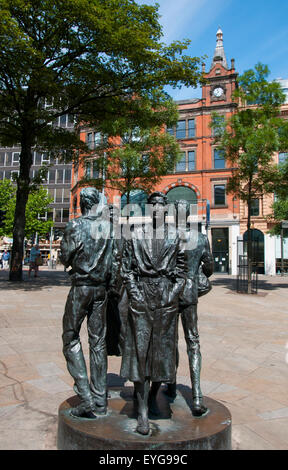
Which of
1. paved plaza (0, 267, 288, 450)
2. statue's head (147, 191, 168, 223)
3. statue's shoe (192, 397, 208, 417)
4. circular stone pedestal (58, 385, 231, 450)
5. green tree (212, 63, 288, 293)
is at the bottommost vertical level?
paved plaza (0, 267, 288, 450)

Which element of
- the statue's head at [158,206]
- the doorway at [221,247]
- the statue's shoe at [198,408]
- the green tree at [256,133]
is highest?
the green tree at [256,133]

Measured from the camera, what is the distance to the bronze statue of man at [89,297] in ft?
10.2

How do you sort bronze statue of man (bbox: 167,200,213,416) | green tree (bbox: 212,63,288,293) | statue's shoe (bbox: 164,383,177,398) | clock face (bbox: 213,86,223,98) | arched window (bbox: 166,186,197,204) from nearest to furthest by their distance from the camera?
bronze statue of man (bbox: 167,200,213,416), statue's shoe (bbox: 164,383,177,398), green tree (bbox: 212,63,288,293), arched window (bbox: 166,186,197,204), clock face (bbox: 213,86,223,98)

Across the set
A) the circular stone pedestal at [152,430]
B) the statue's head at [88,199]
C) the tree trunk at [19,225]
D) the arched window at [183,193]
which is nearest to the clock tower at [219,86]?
the arched window at [183,193]

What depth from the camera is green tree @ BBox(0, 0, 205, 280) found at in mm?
12141

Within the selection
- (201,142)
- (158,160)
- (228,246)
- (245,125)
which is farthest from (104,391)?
(201,142)

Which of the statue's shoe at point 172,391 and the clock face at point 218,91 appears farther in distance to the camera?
the clock face at point 218,91

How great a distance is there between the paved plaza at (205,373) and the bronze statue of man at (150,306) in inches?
37.0

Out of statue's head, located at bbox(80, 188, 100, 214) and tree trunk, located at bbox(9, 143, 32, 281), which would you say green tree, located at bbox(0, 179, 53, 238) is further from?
statue's head, located at bbox(80, 188, 100, 214)

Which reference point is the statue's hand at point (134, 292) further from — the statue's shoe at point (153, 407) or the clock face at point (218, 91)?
the clock face at point (218, 91)

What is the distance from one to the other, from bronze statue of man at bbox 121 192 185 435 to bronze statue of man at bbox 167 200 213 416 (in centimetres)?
32

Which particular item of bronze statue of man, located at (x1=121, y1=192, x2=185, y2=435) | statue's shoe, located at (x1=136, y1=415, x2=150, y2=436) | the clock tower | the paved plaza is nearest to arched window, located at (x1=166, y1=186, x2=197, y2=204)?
the clock tower
